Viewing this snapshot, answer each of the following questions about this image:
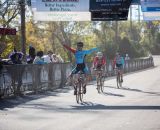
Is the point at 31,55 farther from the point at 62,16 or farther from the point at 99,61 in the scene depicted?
the point at 99,61

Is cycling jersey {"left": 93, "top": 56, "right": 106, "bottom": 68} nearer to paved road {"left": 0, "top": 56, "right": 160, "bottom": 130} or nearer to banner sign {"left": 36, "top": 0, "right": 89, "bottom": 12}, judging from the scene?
banner sign {"left": 36, "top": 0, "right": 89, "bottom": 12}

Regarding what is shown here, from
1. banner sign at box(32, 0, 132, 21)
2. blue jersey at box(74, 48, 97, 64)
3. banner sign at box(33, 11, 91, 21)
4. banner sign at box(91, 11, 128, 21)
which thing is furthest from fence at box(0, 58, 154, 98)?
banner sign at box(91, 11, 128, 21)

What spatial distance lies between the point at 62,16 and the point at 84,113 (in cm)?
984

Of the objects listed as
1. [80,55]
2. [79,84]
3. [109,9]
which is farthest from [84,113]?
[109,9]

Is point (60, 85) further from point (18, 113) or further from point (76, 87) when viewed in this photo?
point (18, 113)

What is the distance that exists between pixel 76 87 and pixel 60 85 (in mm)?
8906

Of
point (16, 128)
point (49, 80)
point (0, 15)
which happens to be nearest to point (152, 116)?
point (16, 128)

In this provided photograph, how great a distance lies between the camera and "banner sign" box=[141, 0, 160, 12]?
24.3m

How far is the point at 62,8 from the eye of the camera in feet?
79.0

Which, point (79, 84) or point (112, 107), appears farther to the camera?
point (79, 84)

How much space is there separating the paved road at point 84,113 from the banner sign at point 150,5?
→ 16.6ft

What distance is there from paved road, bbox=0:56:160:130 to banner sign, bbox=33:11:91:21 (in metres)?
4.57

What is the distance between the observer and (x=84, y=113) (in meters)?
15.3

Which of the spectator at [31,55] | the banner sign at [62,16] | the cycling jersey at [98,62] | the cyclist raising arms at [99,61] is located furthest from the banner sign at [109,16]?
the spectator at [31,55]
